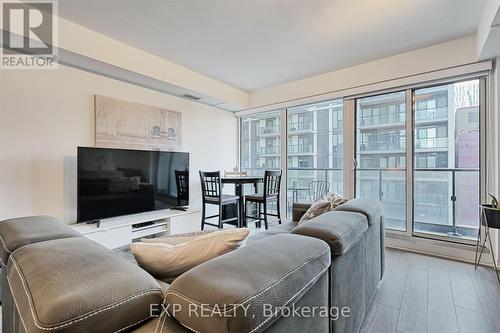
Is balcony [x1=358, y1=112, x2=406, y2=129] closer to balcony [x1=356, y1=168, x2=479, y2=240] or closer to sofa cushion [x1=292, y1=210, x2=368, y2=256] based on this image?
balcony [x1=356, y1=168, x2=479, y2=240]

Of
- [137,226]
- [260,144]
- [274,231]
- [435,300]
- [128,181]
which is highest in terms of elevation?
[260,144]

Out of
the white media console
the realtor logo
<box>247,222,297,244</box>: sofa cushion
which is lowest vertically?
the white media console

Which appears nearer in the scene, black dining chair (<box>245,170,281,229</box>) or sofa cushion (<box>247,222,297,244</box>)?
sofa cushion (<box>247,222,297,244</box>)

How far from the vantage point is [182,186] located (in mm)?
3654

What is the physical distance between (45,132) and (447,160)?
437cm

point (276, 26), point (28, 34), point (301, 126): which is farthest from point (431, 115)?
point (28, 34)

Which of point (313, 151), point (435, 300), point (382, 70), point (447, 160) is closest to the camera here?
point (435, 300)

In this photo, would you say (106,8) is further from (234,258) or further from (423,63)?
(423,63)

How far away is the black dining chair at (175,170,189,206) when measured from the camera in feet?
11.7

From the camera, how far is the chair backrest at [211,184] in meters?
3.41

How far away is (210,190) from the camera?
357cm

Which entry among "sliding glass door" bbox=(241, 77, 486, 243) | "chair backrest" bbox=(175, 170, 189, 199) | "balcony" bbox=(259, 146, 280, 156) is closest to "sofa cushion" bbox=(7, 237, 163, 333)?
"chair backrest" bbox=(175, 170, 189, 199)

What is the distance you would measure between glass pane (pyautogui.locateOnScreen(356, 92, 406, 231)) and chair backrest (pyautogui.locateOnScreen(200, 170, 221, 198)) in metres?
1.93

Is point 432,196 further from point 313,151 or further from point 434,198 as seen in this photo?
point 313,151
